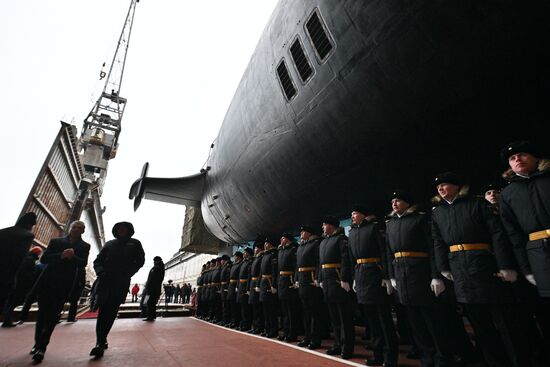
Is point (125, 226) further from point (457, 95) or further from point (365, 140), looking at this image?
point (457, 95)

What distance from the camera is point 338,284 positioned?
4.34 meters

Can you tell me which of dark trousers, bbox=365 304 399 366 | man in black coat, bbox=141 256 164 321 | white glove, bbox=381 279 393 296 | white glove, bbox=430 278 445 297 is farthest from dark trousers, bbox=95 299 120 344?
man in black coat, bbox=141 256 164 321

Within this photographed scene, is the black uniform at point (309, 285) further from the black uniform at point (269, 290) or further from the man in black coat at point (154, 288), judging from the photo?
the man in black coat at point (154, 288)

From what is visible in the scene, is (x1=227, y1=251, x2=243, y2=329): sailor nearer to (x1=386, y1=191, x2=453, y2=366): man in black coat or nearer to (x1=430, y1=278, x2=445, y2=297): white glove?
(x1=386, y1=191, x2=453, y2=366): man in black coat

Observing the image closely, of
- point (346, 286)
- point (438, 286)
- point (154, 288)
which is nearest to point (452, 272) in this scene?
point (438, 286)

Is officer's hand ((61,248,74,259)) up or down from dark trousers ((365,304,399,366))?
up

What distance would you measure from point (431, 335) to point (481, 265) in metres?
0.99

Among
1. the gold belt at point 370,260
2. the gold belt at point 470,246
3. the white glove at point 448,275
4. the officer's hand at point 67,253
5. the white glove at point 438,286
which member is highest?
the officer's hand at point 67,253

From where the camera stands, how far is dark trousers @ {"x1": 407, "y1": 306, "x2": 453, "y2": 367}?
9.64 ft

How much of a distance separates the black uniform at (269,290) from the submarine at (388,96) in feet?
3.65

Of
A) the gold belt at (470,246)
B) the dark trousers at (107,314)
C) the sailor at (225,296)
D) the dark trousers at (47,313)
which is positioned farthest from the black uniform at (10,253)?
the sailor at (225,296)

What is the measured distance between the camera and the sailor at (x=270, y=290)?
5.88 meters

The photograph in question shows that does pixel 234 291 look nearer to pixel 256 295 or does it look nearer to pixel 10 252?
pixel 256 295

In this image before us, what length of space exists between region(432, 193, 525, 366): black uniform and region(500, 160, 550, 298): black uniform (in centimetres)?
10
